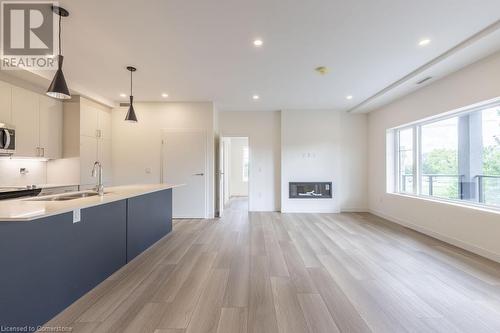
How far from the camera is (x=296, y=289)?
224 cm

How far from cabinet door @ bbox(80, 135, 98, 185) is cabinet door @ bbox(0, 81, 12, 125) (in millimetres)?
1126

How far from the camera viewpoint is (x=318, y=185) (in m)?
6.05

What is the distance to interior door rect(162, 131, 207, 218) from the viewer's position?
5.37m

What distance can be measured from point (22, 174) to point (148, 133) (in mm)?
2304

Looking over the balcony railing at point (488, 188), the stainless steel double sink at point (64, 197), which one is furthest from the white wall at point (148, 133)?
the balcony railing at point (488, 188)

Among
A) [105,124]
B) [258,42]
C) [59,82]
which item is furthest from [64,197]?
[105,124]

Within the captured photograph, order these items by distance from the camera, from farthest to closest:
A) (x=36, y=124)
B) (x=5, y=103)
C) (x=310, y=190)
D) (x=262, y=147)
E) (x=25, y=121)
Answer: (x=262, y=147), (x=310, y=190), (x=36, y=124), (x=25, y=121), (x=5, y=103)

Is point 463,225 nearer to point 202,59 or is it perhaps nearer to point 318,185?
point 318,185

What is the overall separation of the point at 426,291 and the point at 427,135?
3.31m

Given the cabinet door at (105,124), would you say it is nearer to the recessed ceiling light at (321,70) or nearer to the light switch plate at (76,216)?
the light switch plate at (76,216)

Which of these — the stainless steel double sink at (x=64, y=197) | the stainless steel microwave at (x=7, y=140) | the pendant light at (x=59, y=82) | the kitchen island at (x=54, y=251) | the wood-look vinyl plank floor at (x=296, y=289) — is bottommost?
the wood-look vinyl plank floor at (x=296, y=289)

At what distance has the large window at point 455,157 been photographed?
3.19 m

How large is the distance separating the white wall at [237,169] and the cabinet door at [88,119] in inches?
211

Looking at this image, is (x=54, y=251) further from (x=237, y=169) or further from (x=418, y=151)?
(x=237, y=169)
